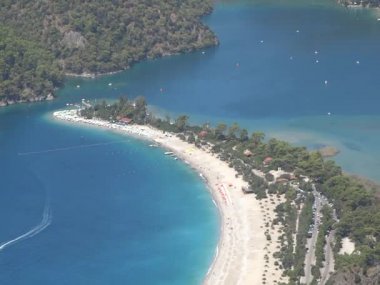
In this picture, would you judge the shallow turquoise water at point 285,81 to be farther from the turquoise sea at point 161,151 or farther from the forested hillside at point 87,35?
the forested hillside at point 87,35

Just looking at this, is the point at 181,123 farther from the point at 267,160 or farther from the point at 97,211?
the point at 97,211

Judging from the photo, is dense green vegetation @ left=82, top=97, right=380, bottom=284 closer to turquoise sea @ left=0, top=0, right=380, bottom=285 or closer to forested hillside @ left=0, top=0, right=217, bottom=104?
turquoise sea @ left=0, top=0, right=380, bottom=285

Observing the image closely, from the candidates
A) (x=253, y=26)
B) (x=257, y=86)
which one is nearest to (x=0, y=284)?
(x=257, y=86)

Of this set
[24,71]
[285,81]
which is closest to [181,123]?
[285,81]

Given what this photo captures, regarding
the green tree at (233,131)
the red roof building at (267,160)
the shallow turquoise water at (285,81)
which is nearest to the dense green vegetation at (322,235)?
the red roof building at (267,160)

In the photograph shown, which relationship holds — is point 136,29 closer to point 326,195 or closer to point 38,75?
point 38,75

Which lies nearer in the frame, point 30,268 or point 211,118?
point 30,268
